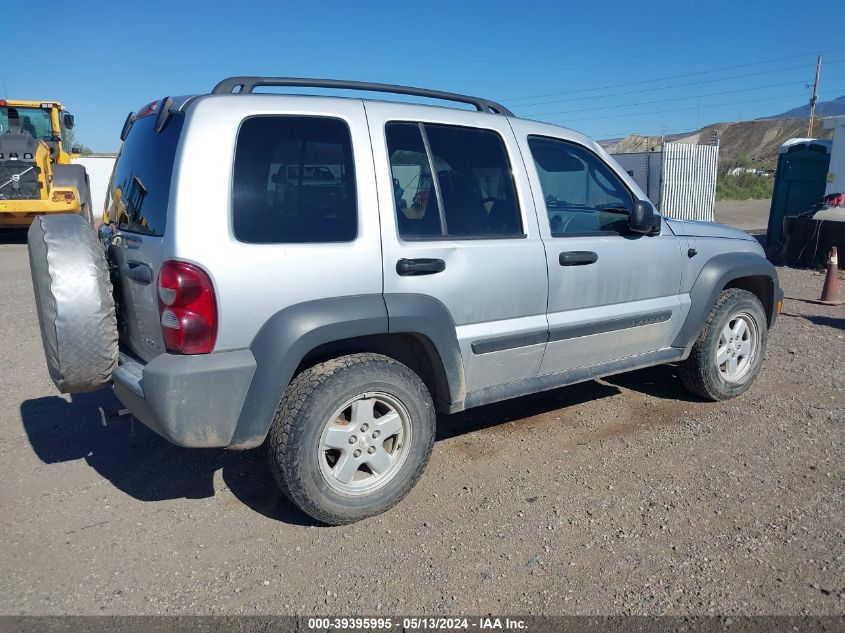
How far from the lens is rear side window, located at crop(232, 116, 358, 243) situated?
2.98m

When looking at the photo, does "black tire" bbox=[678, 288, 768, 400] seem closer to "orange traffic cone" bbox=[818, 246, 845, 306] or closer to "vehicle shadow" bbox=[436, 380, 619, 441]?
"vehicle shadow" bbox=[436, 380, 619, 441]

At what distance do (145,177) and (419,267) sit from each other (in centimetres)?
138

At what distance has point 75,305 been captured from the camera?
308 cm

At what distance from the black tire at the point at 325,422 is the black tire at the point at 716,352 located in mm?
2388

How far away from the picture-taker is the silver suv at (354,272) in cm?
289

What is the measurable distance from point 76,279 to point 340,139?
1.37 metres

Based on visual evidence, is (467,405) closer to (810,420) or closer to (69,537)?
(69,537)

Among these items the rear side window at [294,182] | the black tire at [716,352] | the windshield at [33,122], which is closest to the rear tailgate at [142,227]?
the rear side window at [294,182]

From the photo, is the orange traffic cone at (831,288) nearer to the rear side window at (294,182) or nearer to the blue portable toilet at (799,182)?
the blue portable toilet at (799,182)

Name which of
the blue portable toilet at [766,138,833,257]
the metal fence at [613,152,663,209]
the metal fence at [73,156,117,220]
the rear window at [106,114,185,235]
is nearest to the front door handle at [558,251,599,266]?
the rear window at [106,114,185,235]

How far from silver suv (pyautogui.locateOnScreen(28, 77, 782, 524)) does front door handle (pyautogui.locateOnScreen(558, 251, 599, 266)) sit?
1 centimetres

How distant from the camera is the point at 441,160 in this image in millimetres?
3619

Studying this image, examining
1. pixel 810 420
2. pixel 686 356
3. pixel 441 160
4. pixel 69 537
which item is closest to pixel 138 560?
pixel 69 537

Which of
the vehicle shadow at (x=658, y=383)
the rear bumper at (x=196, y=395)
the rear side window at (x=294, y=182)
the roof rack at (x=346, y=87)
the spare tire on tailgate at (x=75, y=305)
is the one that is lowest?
the vehicle shadow at (x=658, y=383)
